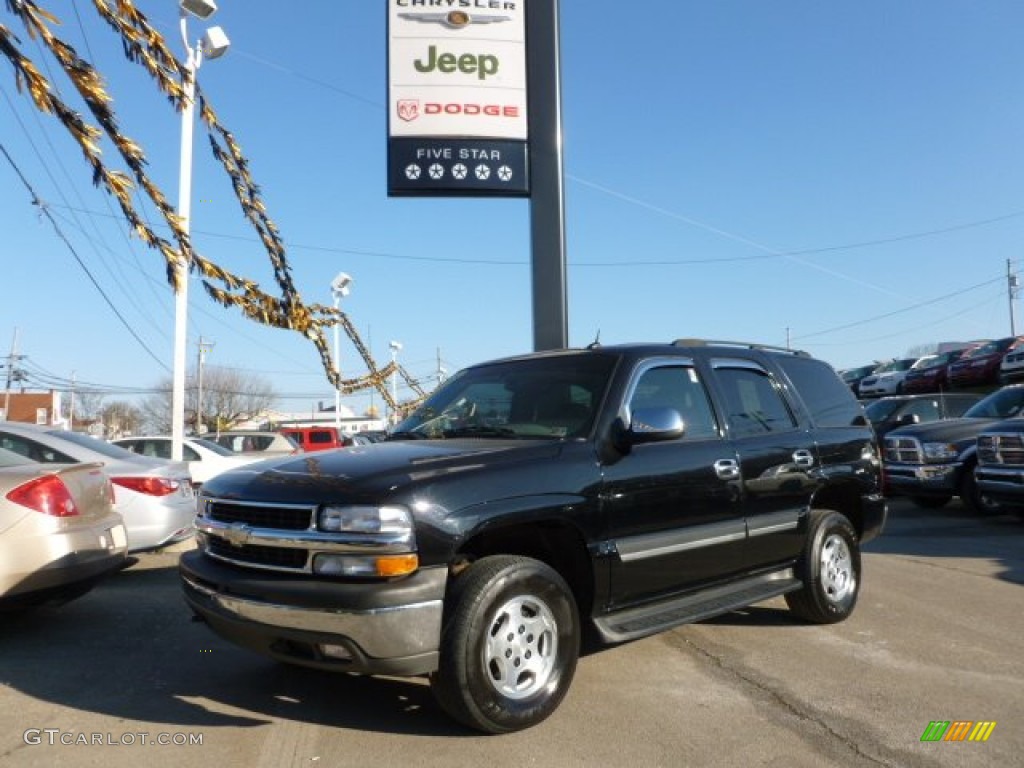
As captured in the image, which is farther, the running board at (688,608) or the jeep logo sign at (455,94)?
the jeep logo sign at (455,94)

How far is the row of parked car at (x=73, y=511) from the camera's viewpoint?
17.5ft

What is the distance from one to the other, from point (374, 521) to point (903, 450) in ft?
35.5

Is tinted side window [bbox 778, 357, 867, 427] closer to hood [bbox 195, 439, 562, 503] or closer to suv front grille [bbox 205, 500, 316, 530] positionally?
hood [bbox 195, 439, 562, 503]

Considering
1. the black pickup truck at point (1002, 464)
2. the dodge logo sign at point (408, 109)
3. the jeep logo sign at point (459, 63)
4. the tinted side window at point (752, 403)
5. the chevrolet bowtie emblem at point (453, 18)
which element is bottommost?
the black pickup truck at point (1002, 464)

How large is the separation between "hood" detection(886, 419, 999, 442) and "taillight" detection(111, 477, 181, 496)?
9981 mm

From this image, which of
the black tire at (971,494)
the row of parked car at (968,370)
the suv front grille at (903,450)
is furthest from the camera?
the row of parked car at (968,370)

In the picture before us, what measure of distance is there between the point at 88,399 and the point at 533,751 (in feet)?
395

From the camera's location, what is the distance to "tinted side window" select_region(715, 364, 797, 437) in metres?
5.47

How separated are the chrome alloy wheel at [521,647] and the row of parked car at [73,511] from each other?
325 cm

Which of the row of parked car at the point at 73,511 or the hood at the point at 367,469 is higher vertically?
the hood at the point at 367,469

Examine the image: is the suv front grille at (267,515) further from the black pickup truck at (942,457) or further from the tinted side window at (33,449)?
the black pickup truck at (942,457)

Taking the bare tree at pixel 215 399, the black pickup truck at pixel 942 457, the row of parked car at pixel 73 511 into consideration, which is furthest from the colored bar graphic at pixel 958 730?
the bare tree at pixel 215 399

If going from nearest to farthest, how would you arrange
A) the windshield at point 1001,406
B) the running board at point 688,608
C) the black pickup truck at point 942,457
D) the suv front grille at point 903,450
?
the running board at point 688,608
the black pickup truck at point 942,457
the suv front grille at point 903,450
the windshield at point 1001,406

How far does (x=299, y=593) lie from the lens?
12.0 feet
